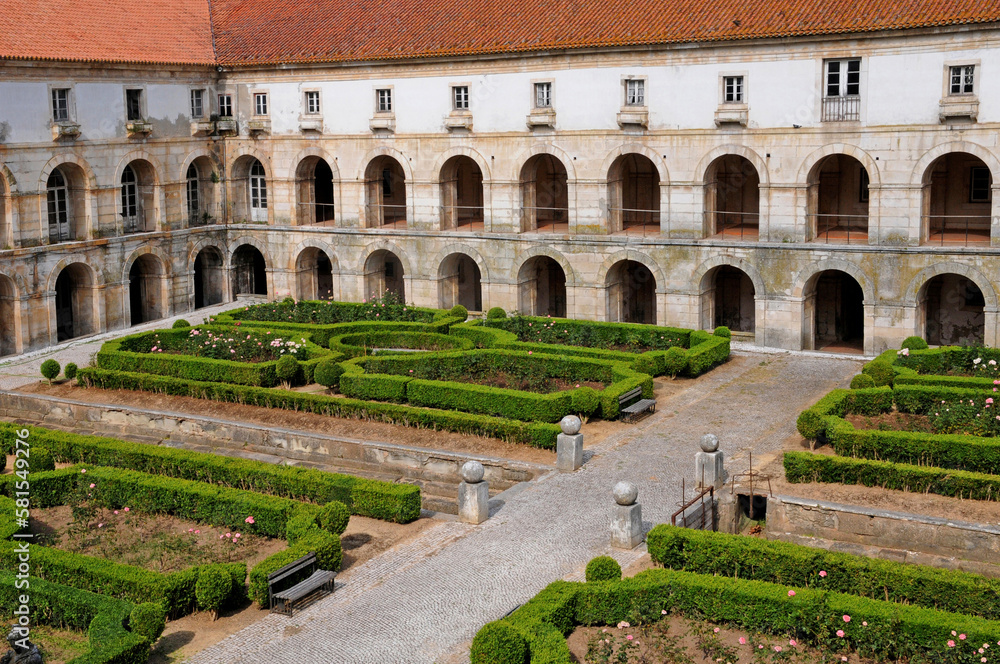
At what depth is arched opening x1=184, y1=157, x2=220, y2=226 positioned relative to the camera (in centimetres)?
4928

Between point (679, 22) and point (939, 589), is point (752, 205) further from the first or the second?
point (939, 589)

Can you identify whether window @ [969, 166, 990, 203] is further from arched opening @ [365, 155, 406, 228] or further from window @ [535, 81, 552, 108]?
arched opening @ [365, 155, 406, 228]

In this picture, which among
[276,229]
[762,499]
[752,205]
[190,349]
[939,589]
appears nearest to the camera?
[939,589]

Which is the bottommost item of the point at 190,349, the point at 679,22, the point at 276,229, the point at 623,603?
the point at 623,603

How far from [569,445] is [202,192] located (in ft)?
90.0

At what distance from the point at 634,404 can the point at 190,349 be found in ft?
46.9

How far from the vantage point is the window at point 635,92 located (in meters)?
41.5

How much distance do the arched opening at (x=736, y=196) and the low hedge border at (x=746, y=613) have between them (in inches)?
945

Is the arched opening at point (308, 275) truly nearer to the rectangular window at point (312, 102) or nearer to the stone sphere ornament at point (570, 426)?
the rectangular window at point (312, 102)

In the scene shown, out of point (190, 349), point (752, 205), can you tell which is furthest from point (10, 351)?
point (752, 205)

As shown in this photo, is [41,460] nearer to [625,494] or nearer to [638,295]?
[625,494]

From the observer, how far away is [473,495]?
24391 millimetres

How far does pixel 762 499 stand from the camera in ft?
84.3

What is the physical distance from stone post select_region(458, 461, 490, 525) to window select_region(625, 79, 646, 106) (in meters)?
20.6
